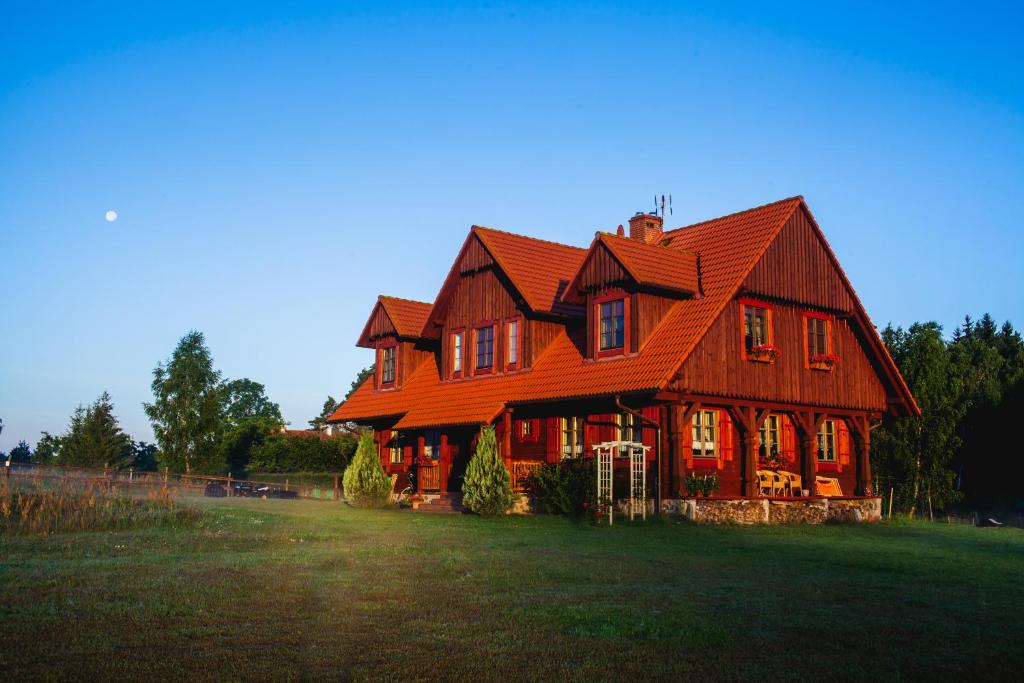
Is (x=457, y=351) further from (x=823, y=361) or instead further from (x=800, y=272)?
(x=823, y=361)

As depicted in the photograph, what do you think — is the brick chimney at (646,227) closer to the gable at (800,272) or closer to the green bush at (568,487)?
the gable at (800,272)

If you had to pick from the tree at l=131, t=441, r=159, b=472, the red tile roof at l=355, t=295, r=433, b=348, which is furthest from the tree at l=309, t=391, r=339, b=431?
the red tile roof at l=355, t=295, r=433, b=348

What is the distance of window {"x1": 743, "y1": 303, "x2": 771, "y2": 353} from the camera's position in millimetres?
27531

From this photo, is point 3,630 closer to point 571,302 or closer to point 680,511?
point 680,511

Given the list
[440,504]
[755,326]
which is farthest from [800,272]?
[440,504]

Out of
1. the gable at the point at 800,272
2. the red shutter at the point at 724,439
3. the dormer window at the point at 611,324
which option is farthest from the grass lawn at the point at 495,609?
the gable at the point at 800,272

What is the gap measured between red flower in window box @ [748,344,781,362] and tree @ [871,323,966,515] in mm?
8608

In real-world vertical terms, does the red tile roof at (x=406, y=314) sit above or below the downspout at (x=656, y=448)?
above

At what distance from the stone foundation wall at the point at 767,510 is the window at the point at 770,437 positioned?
236 centimetres

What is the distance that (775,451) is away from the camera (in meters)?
29.5

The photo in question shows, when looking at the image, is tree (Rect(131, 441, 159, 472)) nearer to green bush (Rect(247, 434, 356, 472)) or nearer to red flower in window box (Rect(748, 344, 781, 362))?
green bush (Rect(247, 434, 356, 472))

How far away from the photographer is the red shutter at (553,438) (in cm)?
2948

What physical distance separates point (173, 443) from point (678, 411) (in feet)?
170

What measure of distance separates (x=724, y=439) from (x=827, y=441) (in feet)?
19.0
